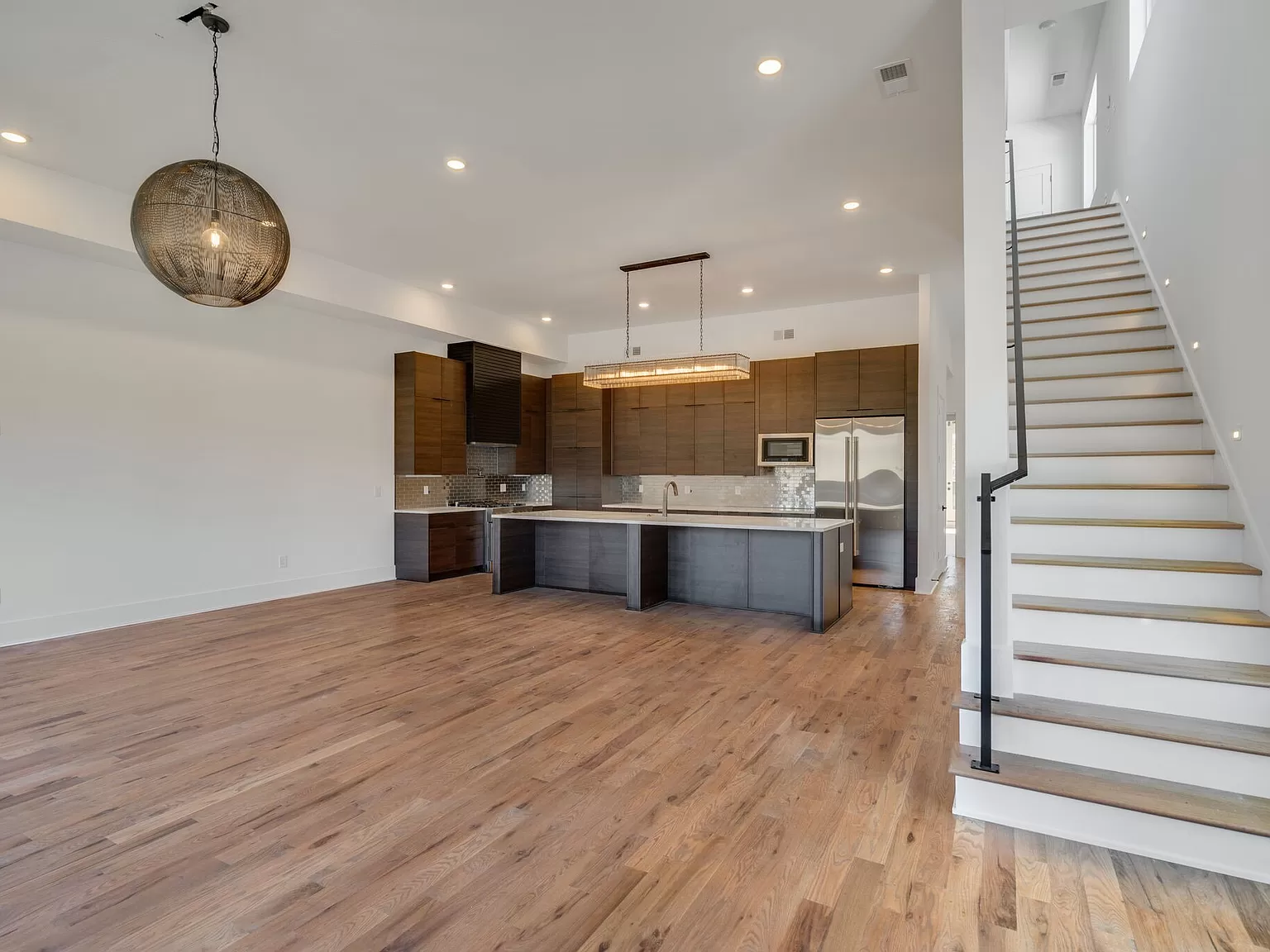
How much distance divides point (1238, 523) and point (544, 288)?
6.04m

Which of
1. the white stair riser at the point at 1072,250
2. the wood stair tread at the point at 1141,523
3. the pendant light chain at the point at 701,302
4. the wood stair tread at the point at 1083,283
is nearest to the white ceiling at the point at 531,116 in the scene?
the pendant light chain at the point at 701,302

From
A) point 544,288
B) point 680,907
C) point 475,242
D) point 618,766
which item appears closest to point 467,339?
point 544,288

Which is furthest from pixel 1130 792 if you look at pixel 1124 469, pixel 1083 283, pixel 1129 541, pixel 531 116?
pixel 1083 283

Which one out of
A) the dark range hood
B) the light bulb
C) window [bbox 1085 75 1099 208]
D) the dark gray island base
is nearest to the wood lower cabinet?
the dark range hood

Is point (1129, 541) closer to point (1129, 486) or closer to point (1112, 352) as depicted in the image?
point (1129, 486)

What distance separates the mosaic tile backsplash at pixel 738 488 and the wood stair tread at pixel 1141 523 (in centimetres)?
445

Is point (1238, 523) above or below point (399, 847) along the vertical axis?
above

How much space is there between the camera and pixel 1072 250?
5672 mm

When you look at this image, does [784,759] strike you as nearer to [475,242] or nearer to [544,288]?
[475,242]

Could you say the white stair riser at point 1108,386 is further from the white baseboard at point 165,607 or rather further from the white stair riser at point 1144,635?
the white baseboard at point 165,607

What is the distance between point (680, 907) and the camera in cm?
185

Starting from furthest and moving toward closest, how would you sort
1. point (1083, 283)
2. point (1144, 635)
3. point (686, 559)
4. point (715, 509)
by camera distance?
point (715, 509), point (686, 559), point (1083, 283), point (1144, 635)

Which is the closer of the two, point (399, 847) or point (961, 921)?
point (961, 921)

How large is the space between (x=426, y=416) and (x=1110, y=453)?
6.45m
